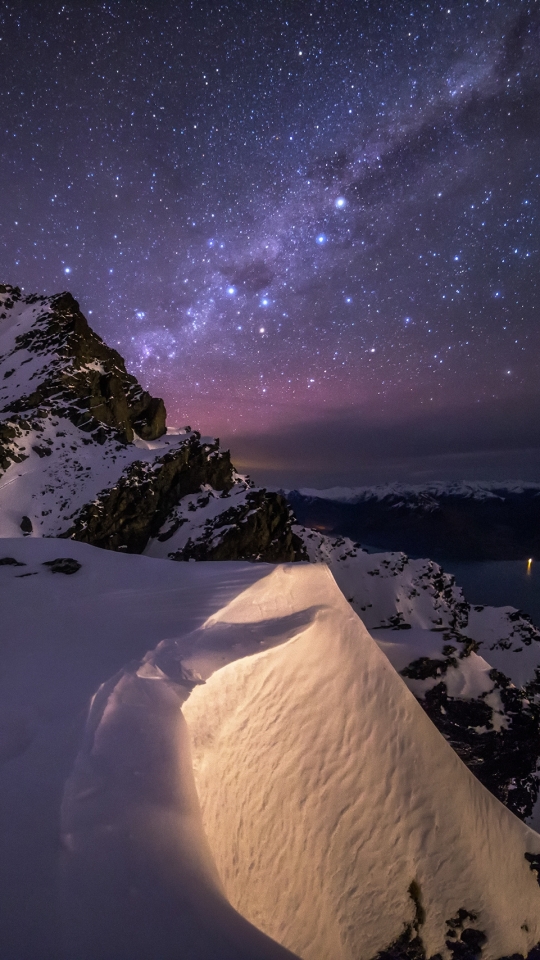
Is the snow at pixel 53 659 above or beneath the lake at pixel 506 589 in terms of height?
above

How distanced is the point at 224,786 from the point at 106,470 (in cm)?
3761

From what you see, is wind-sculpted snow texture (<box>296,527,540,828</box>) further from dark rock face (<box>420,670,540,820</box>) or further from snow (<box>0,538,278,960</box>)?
snow (<box>0,538,278,960</box>)

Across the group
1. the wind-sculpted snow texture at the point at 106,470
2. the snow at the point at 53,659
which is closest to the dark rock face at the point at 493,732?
the snow at the point at 53,659

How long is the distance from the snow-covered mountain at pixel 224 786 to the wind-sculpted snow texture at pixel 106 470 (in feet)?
88.9

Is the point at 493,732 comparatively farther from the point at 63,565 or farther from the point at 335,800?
the point at 63,565

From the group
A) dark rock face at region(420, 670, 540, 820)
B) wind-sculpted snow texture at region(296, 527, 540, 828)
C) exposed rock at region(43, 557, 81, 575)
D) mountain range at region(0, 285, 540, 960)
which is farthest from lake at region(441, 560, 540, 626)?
exposed rock at region(43, 557, 81, 575)

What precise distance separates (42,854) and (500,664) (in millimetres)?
52683

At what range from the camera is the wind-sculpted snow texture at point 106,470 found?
34312mm

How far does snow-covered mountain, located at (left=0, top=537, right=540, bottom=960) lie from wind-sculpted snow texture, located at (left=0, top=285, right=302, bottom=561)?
27101 millimetres

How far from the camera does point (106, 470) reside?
38.2m

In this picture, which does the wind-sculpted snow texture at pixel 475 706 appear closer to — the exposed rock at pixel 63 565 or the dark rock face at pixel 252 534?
the exposed rock at pixel 63 565

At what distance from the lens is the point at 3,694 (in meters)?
3.76

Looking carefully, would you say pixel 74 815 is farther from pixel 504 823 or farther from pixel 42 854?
pixel 504 823

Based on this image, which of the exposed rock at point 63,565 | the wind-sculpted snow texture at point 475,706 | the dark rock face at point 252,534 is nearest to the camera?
the exposed rock at point 63,565
